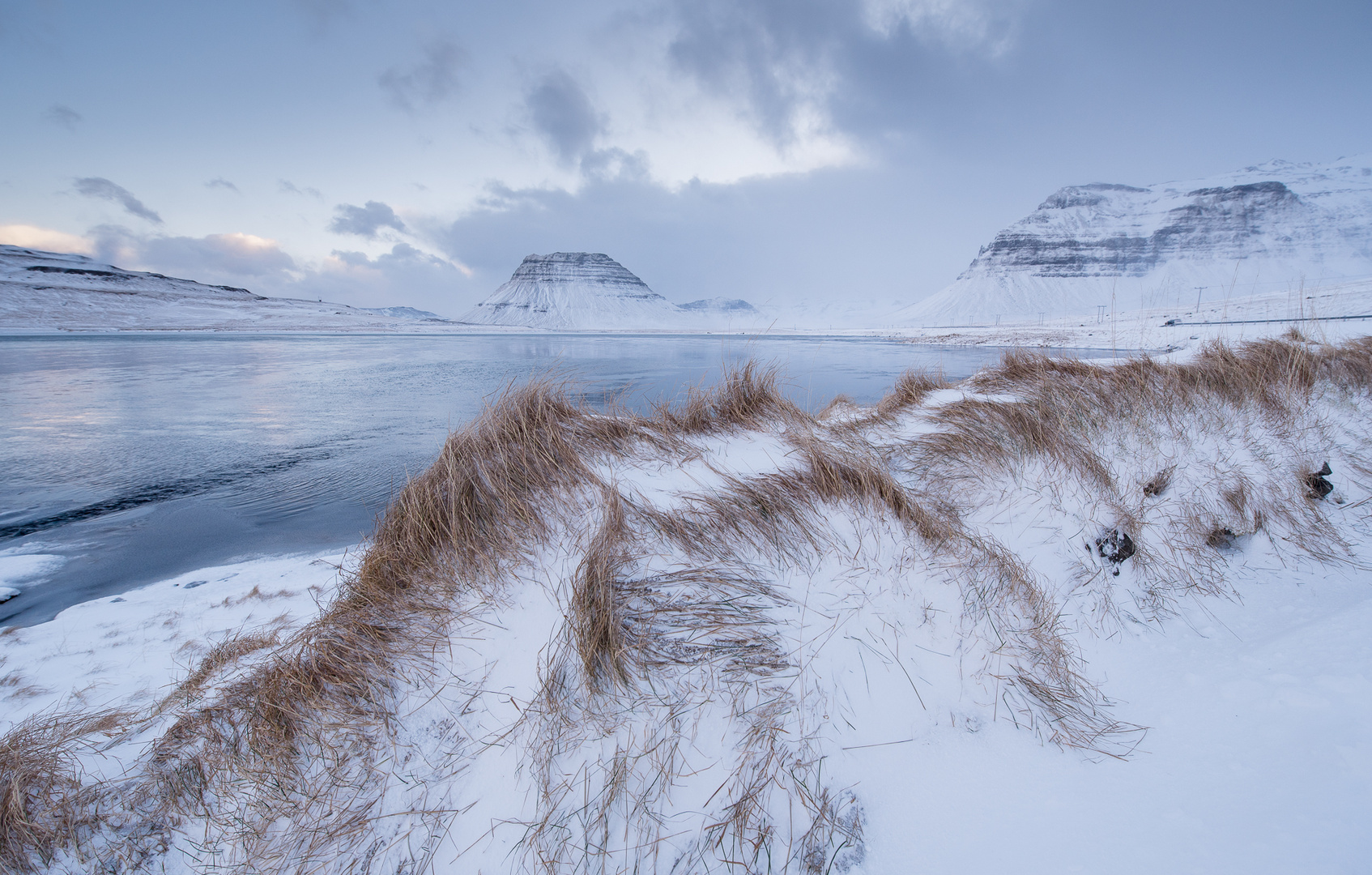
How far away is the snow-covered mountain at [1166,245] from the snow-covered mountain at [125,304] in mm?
110254

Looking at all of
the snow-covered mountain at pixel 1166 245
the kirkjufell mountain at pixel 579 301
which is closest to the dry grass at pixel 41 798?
the snow-covered mountain at pixel 1166 245

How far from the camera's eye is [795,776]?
167 centimetres

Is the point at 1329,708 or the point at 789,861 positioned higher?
the point at 1329,708

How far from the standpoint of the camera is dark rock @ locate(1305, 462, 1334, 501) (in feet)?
9.88

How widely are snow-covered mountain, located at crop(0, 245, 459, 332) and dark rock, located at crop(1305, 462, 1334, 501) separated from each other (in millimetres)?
77250

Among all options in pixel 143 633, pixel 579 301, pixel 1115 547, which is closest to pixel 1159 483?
pixel 1115 547

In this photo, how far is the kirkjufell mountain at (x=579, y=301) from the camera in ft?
476

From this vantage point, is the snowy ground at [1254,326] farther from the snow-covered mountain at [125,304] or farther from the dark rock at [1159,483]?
the snow-covered mountain at [125,304]

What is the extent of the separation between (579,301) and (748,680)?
162131mm

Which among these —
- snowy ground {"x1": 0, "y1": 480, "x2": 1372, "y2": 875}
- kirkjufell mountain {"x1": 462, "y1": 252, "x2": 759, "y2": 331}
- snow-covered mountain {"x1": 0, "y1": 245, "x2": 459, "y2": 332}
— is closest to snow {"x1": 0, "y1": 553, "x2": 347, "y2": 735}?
snowy ground {"x1": 0, "y1": 480, "x2": 1372, "y2": 875}

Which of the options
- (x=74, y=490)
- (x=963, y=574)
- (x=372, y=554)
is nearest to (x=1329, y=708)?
(x=963, y=574)

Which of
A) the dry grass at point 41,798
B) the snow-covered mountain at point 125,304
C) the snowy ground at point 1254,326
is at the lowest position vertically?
the dry grass at point 41,798

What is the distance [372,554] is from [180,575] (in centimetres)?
238

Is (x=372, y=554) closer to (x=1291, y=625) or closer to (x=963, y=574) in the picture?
(x=963, y=574)
